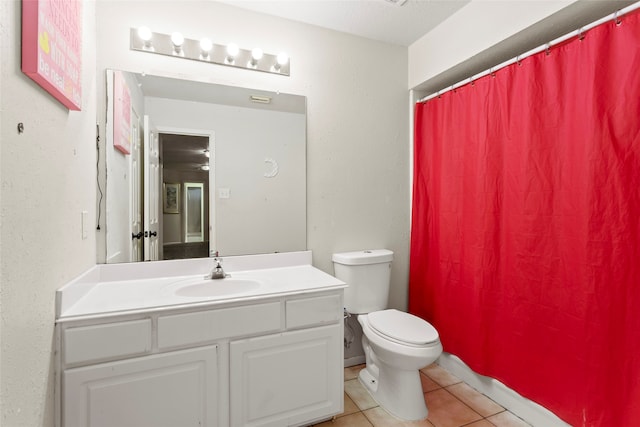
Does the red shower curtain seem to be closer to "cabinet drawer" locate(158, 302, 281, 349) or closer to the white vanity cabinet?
the white vanity cabinet

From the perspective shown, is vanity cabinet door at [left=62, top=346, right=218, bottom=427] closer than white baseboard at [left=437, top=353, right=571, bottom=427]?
Yes

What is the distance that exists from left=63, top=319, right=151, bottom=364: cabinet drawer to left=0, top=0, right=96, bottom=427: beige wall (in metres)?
0.06

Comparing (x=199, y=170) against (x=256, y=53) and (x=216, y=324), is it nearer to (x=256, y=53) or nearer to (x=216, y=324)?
(x=256, y=53)

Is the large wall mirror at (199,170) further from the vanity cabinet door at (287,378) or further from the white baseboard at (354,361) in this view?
the white baseboard at (354,361)

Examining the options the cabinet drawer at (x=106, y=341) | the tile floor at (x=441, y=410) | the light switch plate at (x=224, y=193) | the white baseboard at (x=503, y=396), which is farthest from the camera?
the light switch plate at (x=224, y=193)

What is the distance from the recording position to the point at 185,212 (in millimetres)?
1777

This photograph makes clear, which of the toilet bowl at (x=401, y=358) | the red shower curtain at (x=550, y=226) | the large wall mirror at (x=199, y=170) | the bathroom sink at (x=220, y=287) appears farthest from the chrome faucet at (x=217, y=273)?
the red shower curtain at (x=550, y=226)

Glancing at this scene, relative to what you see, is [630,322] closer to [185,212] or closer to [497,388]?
[497,388]

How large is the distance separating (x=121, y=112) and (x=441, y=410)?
2421mm

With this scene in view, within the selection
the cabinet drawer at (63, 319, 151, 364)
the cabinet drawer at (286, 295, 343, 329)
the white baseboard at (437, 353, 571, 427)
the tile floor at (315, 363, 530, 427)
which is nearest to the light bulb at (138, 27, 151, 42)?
the cabinet drawer at (63, 319, 151, 364)

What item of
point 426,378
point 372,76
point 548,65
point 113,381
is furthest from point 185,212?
point 548,65

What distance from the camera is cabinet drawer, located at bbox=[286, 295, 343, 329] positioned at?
1.50 m

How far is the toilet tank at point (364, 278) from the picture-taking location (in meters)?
2.04

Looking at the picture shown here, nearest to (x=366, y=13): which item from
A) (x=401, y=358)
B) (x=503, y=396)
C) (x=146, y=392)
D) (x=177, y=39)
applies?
(x=177, y=39)
